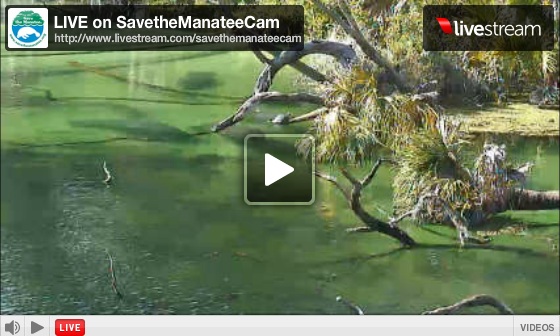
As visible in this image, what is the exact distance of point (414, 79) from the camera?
2.27 metres

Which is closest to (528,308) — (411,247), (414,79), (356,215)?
(411,247)

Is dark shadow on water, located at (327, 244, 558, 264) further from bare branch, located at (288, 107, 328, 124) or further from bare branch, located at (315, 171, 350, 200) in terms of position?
bare branch, located at (288, 107, 328, 124)

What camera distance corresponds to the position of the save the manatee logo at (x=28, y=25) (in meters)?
1.79

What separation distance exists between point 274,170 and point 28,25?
652 millimetres

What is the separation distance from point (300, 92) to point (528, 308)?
2.71 feet

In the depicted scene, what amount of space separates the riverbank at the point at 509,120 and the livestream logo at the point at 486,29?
0.94 feet

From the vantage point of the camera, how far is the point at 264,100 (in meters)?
2.18
